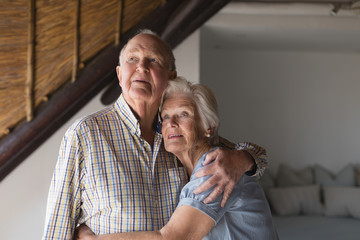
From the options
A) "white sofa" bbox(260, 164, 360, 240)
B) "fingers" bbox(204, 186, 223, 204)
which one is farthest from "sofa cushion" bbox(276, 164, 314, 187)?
"fingers" bbox(204, 186, 223, 204)

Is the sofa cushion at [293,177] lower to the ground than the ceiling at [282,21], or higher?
lower

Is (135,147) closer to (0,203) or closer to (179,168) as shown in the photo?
(179,168)

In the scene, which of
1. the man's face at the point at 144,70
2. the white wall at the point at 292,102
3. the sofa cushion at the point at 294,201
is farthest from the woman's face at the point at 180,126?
the white wall at the point at 292,102

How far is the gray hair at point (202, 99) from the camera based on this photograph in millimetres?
1628

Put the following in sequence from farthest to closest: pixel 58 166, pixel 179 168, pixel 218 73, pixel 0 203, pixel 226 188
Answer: pixel 218 73 → pixel 0 203 → pixel 179 168 → pixel 58 166 → pixel 226 188

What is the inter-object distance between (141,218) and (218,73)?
4407 mm

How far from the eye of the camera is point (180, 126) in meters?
1.62

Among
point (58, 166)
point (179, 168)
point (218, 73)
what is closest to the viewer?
point (58, 166)

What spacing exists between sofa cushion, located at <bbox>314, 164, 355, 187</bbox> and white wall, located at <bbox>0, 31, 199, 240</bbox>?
3.48 m

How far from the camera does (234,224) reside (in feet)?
4.73

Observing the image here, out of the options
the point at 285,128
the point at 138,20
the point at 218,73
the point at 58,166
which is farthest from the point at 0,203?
the point at 285,128

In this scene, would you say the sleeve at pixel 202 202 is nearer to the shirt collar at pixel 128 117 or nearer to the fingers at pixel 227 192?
the fingers at pixel 227 192

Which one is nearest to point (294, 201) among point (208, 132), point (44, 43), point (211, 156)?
point (44, 43)

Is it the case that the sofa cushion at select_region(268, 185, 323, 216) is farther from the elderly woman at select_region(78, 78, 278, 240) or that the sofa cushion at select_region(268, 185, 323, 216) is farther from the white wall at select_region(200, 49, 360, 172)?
the elderly woman at select_region(78, 78, 278, 240)
